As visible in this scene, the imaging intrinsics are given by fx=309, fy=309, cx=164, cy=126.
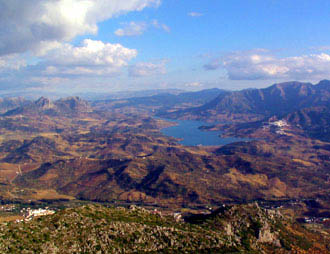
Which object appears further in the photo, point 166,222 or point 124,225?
point 166,222

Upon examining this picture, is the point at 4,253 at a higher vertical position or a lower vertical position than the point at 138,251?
higher

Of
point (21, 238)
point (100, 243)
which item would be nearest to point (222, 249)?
point (100, 243)

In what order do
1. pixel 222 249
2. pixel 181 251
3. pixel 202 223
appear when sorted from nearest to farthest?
pixel 181 251 < pixel 222 249 < pixel 202 223

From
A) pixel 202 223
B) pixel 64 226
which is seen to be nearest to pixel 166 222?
pixel 202 223

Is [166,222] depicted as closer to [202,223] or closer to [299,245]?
[202,223]

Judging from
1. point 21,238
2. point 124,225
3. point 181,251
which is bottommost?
point 181,251

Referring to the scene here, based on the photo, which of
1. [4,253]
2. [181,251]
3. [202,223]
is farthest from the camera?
[202,223]

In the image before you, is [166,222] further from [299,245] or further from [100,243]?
[299,245]
